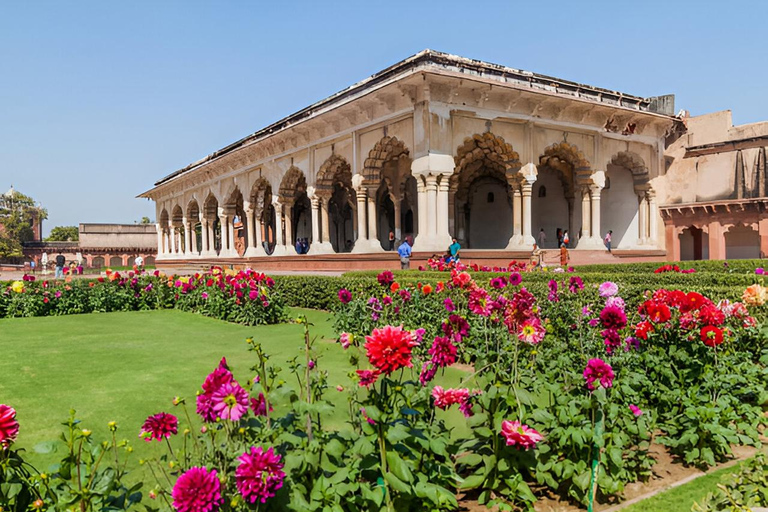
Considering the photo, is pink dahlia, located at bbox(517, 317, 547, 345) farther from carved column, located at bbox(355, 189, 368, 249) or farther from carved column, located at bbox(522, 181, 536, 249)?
carved column, located at bbox(355, 189, 368, 249)

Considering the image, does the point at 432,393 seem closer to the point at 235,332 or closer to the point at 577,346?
the point at 577,346

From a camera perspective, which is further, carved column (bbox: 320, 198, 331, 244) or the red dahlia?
carved column (bbox: 320, 198, 331, 244)

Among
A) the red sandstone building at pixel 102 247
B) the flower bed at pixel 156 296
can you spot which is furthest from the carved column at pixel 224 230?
the red sandstone building at pixel 102 247

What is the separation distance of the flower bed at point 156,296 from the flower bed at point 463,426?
4540mm

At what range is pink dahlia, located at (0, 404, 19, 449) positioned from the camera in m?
1.42

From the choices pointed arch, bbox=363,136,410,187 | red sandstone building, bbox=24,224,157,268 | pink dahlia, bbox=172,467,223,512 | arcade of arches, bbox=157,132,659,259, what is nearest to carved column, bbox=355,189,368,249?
arcade of arches, bbox=157,132,659,259

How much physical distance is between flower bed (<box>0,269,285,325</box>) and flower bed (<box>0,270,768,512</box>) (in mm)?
4540

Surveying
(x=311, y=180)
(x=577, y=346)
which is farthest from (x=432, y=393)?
(x=311, y=180)

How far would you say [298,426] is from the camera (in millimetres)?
1956

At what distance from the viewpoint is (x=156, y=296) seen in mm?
10508

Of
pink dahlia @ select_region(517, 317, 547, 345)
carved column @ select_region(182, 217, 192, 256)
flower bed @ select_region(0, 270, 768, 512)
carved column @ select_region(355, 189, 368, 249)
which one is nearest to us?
flower bed @ select_region(0, 270, 768, 512)

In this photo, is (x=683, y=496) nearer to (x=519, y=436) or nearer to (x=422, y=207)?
(x=519, y=436)

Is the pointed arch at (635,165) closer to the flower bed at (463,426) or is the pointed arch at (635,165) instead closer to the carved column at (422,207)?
the carved column at (422,207)

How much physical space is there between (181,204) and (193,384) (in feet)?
97.9
